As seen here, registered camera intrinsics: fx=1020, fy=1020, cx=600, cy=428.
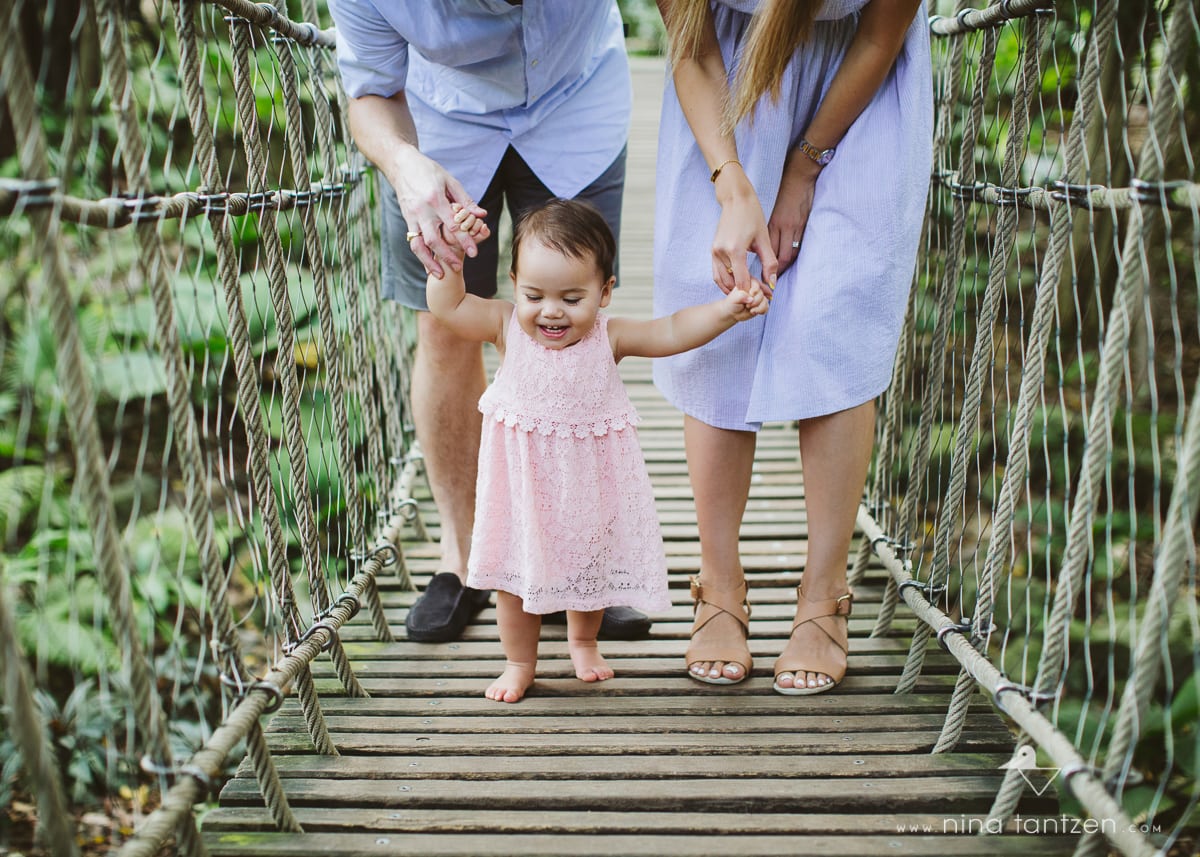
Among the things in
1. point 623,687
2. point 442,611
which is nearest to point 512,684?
point 623,687

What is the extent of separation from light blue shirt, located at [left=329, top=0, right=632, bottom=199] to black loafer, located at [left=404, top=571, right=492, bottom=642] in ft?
2.33

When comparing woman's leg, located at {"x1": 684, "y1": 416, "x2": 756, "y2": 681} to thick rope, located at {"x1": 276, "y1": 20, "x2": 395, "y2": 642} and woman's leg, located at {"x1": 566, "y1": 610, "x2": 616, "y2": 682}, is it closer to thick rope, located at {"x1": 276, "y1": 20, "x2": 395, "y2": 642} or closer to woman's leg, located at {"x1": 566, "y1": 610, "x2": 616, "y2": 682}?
woman's leg, located at {"x1": 566, "y1": 610, "x2": 616, "y2": 682}

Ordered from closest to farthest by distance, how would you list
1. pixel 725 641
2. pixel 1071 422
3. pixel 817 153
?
pixel 817 153
pixel 725 641
pixel 1071 422

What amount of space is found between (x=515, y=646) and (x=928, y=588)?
668 mm

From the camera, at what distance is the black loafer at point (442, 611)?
1.82m

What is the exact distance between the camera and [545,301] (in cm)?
148

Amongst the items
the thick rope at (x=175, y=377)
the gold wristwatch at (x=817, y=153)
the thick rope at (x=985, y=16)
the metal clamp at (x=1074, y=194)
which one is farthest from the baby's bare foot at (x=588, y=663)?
the thick rope at (x=985, y=16)

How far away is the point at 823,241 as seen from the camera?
59.3 inches

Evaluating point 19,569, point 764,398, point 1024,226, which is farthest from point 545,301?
point 1024,226

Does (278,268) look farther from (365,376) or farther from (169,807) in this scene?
(169,807)

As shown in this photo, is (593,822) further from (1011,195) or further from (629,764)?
(1011,195)

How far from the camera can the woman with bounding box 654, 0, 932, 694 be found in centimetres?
149

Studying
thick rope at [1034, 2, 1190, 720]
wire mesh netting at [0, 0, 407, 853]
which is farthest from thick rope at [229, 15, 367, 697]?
thick rope at [1034, 2, 1190, 720]

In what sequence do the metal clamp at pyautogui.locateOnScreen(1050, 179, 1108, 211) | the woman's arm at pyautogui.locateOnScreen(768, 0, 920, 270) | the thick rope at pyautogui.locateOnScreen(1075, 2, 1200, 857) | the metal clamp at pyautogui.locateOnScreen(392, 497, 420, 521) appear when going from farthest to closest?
the metal clamp at pyautogui.locateOnScreen(392, 497, 420, 521)
the woman's arm at pyautogui.locateOnScreen(768, 0, 920, 270)
the metal clamp at pyautogui.locateOnScreen(1050, 179, 1108, 211)
the thick rope at pyautogui.locateOnScreen(1075, 2, 1200, 857)
